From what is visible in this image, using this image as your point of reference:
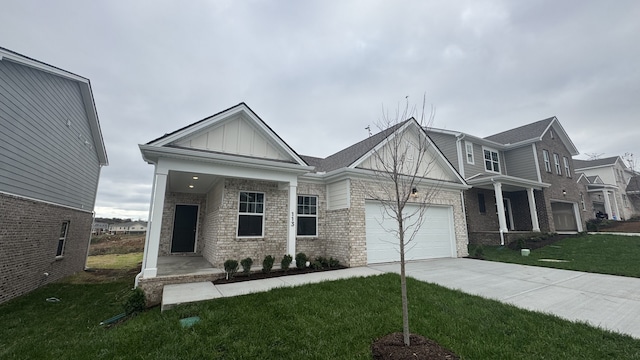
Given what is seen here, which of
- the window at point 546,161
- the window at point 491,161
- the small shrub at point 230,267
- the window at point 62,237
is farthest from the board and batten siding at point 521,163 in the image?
the window at point 62,237

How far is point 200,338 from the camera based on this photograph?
3.68 m

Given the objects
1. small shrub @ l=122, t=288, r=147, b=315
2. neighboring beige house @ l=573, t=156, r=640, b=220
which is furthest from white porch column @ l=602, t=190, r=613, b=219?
small shrub @ l=122, t=288, r=147, b=315

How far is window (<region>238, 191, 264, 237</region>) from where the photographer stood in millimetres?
8656

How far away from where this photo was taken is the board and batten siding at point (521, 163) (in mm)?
16508

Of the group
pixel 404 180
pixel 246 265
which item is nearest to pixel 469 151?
pixel 404 180

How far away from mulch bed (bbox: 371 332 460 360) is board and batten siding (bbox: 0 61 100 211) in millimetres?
10339

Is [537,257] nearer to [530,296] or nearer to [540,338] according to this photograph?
[530,296]

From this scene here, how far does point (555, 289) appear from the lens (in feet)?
19.2

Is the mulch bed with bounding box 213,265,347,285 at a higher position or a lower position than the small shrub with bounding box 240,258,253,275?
lower

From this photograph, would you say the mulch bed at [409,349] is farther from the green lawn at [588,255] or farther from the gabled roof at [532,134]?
the gabled roof at [532,134]

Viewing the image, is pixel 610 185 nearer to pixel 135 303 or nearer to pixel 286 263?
pixel 286 263

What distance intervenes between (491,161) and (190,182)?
18234 mm

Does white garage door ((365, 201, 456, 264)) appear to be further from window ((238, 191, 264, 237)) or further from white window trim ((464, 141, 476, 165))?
white window trim ((464, 141, 476, 165))

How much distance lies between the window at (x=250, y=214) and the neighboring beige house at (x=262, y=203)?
0.11 ft
